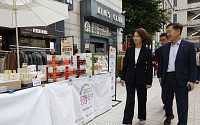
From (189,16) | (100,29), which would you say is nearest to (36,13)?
(100,29)

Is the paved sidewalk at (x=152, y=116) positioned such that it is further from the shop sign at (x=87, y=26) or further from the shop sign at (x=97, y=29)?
the shop sign at (x=97, y=29)

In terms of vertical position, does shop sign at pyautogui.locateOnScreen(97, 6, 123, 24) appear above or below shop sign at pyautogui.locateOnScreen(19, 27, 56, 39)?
above

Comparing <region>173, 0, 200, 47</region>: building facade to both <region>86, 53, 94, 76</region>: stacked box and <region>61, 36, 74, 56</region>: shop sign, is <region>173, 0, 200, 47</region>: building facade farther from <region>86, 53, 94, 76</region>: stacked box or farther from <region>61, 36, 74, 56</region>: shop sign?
<region>86, 53, 94, 76</region>: stacked box

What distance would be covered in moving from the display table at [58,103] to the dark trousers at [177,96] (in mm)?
1503

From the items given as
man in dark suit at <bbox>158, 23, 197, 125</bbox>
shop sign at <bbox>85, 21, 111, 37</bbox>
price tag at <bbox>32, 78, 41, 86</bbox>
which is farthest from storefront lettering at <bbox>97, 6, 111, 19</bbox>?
price tag at <bbox>32, 78, 41, 86</bbox>

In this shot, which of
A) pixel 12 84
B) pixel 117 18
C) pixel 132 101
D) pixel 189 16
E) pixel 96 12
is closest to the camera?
pixel 12 84

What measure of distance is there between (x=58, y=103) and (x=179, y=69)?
2.13 meters

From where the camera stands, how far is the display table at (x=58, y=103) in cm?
173

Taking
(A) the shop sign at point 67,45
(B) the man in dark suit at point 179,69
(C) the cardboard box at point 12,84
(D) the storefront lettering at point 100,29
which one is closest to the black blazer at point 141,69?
(B) the man in dark suit at point 179,69

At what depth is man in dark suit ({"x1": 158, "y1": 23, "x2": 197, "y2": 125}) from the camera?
242 cm

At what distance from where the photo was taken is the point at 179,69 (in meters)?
2.49

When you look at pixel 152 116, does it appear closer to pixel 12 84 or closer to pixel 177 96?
pixel 177 96

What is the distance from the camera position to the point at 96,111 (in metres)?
3.43

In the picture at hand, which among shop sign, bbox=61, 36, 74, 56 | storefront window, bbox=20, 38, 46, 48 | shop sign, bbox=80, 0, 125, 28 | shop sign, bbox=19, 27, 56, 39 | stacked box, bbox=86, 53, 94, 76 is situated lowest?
stacked box, bbox=86, 53, 94, 76
